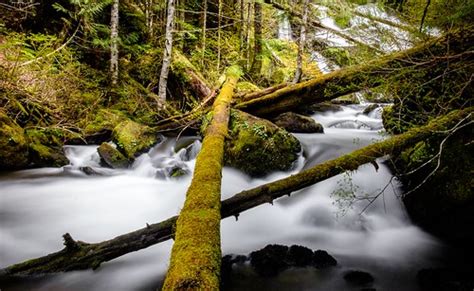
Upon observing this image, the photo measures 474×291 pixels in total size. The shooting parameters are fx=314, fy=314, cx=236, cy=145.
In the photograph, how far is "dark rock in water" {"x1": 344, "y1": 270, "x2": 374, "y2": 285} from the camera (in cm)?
427

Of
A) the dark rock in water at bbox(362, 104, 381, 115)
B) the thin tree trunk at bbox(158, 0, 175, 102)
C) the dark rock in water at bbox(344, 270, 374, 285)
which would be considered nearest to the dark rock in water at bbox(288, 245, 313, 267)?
the dark rock in water at bbox(344, 270, 374, 285)

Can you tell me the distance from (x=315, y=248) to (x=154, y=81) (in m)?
7.70

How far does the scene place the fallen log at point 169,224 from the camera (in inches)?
135

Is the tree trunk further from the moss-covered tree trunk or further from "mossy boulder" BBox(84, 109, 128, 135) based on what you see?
the moss-covered tree trunk

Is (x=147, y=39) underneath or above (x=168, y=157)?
above

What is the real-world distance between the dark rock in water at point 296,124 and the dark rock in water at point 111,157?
4.54 m

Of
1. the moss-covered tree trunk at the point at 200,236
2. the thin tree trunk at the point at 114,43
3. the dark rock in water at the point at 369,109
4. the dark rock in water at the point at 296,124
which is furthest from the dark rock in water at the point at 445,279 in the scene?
the dark rock in water at the point at 369,109

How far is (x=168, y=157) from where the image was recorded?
792cm

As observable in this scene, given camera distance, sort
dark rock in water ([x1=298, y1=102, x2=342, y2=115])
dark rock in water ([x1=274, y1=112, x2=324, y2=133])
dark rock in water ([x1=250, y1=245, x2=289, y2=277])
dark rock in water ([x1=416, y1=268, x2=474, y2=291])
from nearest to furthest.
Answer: dark rock in water ([x1=416, y1=268, x2=474, y2=291]), dark rock in water ([x1=250, y1=245, x2=289, y2=277]), dark rock in water ([x1=274, y1=112, x2=324, y2=133]), dark rock in water ([x1=298, y1=102, x2=342, y2=115])

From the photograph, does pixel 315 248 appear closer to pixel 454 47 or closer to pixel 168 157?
pixel 454 47

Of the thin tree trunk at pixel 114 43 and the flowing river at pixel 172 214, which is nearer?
the flowing river at pixel 172 214

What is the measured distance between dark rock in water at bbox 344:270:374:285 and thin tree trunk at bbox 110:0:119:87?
8.19 m

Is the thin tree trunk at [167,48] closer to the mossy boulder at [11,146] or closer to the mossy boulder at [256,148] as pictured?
the mossy boulder at [256,148]

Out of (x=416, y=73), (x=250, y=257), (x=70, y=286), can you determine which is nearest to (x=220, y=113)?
(x=250, y=257)
